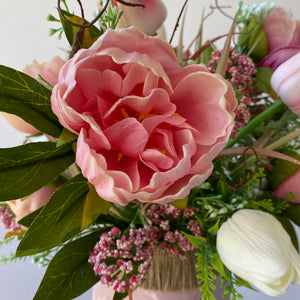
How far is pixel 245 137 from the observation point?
438 mm

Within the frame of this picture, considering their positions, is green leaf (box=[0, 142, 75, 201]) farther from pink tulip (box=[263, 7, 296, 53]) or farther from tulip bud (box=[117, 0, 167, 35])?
pink tulip (box=[263, 7, 296, 53])

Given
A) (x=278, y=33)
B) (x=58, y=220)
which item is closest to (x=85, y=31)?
(x=58, y=220)

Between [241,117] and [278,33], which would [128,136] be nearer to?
[241,117]

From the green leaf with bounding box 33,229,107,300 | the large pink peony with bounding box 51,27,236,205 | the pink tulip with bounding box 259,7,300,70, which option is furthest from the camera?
the pink tulip with bounding box 259,7,300,70

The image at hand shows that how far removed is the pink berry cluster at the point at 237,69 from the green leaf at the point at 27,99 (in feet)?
0.56

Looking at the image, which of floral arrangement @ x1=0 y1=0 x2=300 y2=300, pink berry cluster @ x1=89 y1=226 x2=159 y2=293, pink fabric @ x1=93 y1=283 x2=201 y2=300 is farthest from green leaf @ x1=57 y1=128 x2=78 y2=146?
pink fabric @ x1=93 y1=283 x2=201 y2=300

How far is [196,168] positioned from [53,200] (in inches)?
3.9

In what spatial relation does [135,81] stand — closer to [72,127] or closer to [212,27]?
[72,127]

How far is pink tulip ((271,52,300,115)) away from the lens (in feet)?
1.14

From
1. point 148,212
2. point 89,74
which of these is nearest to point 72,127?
point 89,74

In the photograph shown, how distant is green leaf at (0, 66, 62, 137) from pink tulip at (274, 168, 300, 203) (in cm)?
24

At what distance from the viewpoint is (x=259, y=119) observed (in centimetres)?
40

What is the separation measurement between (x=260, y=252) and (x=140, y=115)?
5.4 inches

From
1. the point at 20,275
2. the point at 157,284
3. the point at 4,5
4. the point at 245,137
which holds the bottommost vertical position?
the point at 20,275
